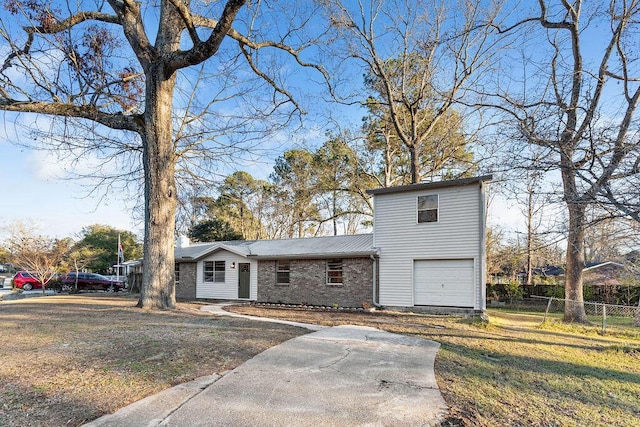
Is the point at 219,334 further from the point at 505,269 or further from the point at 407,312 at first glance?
the point at 505,269

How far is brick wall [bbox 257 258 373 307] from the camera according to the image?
1460 centimetres

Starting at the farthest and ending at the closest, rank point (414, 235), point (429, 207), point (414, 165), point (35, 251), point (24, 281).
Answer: point (24, 281), point (35, 251), point (414, 165), point (414, 235), point (429, 207)

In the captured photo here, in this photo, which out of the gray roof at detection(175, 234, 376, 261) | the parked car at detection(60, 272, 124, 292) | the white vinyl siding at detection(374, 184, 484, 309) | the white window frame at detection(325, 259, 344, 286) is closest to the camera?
the white vinyl siding at detection(374, 184, 484, 309)

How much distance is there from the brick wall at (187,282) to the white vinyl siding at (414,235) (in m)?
10.5

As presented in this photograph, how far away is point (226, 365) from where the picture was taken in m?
5.37

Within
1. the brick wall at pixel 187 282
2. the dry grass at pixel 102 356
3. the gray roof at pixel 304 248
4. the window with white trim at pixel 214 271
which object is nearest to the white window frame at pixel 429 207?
the gray roof at pixel 304 248

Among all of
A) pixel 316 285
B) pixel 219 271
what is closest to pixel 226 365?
pixel 316 285

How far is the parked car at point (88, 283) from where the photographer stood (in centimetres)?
2422

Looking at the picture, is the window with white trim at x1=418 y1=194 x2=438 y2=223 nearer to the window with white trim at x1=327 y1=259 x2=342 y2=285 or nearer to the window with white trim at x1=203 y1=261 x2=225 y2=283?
the window with white trim at x1=327 y1=259 x2=342 y2=285

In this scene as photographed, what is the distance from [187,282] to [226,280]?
2808 mm

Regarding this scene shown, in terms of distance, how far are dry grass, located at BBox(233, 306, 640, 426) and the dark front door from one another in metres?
7.97

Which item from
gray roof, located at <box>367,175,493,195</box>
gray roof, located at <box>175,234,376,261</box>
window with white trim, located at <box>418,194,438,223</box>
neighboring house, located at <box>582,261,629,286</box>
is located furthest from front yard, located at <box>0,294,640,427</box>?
neighboring house, located at <box>582,261,629,286</box>

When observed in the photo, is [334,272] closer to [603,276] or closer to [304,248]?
[304,248]

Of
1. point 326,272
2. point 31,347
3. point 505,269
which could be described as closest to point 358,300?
point 326,272
